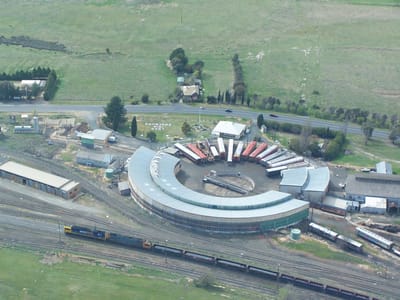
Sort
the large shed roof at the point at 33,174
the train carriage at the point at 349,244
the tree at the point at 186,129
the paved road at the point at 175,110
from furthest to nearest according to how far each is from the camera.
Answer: the paved road at the point at 175,110
the tree at the point at 186,129
the large shed roof at the point at 33,174
the train carriage at the point at 349,244

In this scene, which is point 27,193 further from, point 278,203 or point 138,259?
point 278,203

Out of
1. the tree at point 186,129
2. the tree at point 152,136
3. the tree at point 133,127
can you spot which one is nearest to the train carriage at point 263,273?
the tree at point 152,136

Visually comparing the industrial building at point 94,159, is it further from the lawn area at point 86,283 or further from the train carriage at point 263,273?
the train carriage at point 263,273

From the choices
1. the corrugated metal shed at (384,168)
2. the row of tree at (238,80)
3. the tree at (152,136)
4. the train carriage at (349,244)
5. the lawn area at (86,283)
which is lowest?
the lawn area at (86,283)

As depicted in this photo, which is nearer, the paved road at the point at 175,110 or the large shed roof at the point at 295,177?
the large shed roof at the point at 295,177

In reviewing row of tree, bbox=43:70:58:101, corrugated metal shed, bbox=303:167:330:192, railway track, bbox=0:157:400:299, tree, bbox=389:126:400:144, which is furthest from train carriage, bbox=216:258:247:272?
row of tree, bbox=43:70:58:101

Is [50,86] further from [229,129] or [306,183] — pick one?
[306,183]
